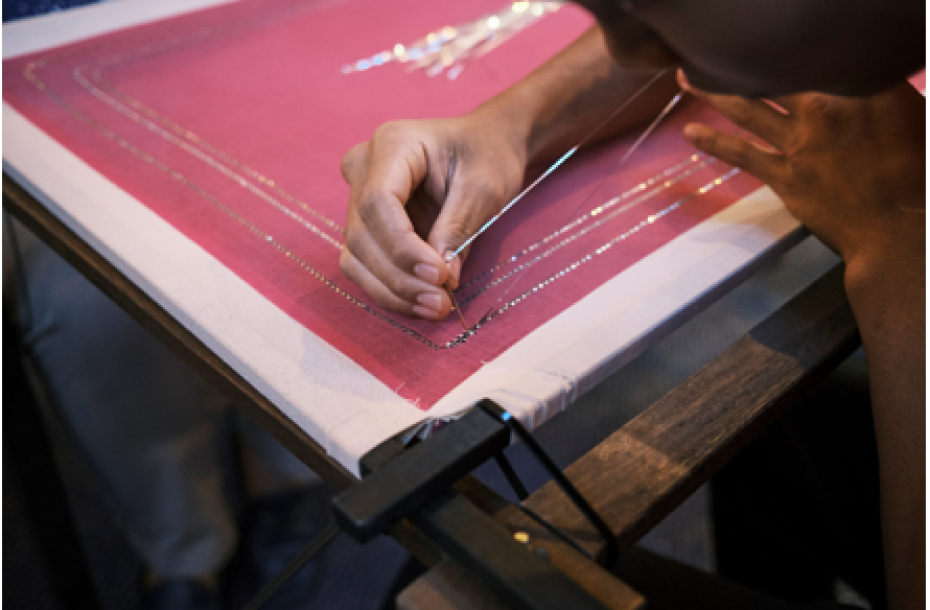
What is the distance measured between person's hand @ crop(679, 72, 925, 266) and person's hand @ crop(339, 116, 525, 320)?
0.54 feet

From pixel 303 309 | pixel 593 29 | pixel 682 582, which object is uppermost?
pixel 593 29

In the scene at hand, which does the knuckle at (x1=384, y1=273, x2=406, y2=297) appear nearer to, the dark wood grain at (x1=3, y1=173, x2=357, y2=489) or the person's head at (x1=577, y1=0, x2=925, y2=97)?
the dark wood grain at (x1=3, y1=173, x2=357, y2=489)

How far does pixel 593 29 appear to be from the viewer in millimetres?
693

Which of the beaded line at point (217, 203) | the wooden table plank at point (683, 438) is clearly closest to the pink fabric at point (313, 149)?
the beaded line at point (217, 203)

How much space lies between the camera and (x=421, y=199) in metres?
0.57

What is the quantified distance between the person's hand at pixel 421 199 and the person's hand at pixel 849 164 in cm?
17

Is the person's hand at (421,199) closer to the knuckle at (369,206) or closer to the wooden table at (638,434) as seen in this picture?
the knuckle at (369,206)

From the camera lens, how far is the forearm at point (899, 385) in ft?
1.38

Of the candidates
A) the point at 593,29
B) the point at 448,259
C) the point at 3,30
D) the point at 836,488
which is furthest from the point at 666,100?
the point at 3,30

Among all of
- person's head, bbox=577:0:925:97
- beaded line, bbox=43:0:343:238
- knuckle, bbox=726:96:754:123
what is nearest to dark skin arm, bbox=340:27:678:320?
knuckle, bbox=726:96:754:123

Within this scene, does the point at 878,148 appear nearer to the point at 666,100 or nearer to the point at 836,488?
the point at 666,100

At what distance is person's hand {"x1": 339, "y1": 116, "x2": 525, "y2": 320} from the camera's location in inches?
18.5

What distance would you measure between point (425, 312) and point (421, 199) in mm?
131

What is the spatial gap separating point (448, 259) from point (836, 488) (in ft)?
1.79
